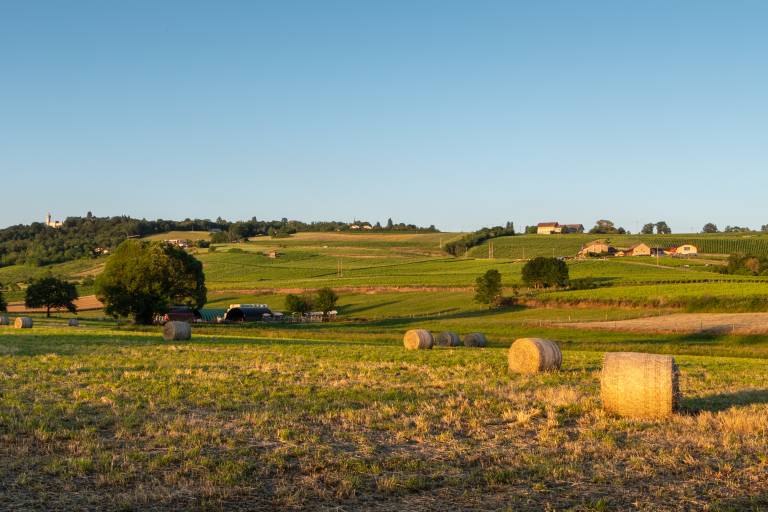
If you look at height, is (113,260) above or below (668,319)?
above

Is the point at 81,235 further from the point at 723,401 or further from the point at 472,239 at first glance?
the point at 723,401

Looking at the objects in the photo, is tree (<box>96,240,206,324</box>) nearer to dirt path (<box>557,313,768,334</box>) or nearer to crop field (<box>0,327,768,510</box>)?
dirt path (<box>557,313,768,334</box>)

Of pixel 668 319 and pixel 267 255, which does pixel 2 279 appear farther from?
pixel 668 319

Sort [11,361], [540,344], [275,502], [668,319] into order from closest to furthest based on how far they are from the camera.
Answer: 1. [275,502]
2. [540,344]
3. [11,361]
4. [668,319]

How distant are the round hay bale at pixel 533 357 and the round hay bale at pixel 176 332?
19.8m

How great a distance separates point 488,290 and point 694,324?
22.7 meters

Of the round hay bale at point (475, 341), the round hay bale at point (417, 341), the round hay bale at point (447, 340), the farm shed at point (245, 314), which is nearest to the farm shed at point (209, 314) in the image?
the farm shed at point (245, 314)

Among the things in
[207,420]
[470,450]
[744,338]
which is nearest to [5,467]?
[207,420]

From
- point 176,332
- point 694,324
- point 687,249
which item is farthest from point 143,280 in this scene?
point 687,249

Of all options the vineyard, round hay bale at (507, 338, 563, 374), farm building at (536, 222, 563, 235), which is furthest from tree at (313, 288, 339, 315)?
farm building at (536, 222, 563, 235)

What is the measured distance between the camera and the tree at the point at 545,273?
78.1 meters

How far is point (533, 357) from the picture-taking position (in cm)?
2108

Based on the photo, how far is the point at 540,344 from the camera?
21.2m

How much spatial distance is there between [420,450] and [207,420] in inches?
162
